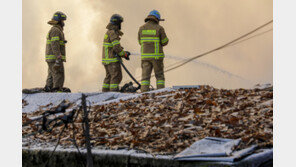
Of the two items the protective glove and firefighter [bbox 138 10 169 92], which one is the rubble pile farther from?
the protective glove

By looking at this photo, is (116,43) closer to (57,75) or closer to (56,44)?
(56,44)

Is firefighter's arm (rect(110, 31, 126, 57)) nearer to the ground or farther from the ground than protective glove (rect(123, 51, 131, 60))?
farther from the ground

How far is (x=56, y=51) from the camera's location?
13297mm

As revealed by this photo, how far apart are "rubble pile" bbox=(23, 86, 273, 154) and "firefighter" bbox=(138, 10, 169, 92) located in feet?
8.53

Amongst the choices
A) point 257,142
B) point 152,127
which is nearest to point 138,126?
point 152,127

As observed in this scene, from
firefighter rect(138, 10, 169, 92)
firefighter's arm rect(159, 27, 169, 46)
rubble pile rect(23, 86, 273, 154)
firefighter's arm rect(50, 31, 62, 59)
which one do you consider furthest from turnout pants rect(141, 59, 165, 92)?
firefighter's arm rect(50, 31, 62, 59)

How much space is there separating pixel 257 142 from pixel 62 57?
937 cm

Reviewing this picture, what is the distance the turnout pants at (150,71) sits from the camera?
1177 cm

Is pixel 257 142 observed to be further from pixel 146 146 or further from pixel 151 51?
pixel 151 51

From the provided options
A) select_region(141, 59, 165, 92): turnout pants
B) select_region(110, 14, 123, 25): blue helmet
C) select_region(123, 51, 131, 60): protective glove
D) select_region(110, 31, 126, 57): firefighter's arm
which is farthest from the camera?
select_region(123, 51, 131, 60): protective glove

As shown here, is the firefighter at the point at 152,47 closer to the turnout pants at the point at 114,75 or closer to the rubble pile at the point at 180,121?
the turnout pants at the point at 114,75

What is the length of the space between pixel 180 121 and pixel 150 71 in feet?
17.6

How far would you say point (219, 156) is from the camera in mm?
4859

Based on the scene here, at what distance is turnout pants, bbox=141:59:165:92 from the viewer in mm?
11773
